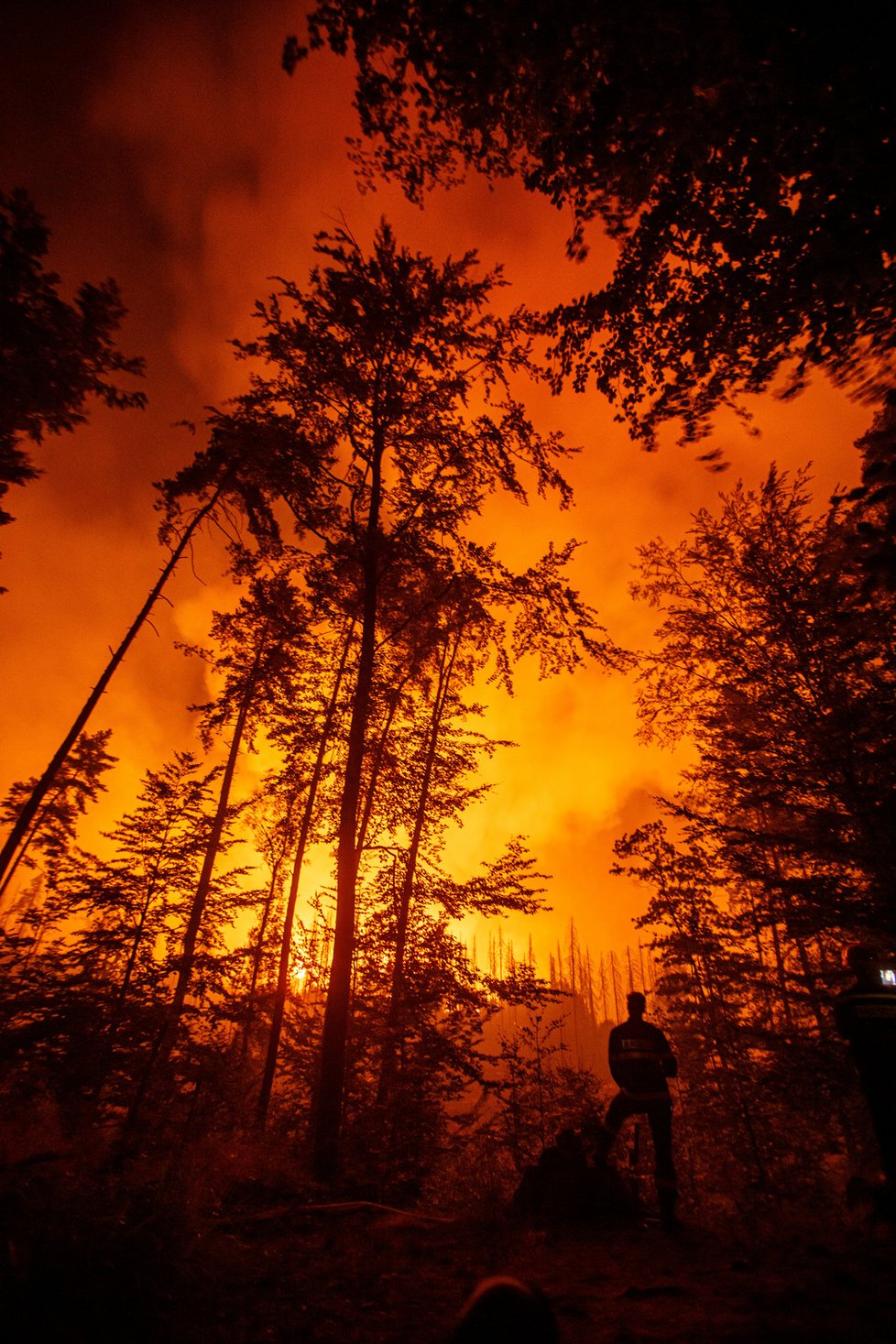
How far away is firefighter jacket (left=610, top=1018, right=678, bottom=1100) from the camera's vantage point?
5.30m

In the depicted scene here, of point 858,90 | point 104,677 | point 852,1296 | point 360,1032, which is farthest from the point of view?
point 360,1032

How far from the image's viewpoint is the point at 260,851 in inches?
788

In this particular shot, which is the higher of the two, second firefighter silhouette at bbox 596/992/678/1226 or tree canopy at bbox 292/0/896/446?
tree canopy at bbox 292/0/896/446

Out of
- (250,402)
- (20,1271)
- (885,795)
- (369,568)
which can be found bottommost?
(20,1271)

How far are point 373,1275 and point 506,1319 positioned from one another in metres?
2.77

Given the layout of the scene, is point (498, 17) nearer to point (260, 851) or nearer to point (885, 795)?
point (885, 795)

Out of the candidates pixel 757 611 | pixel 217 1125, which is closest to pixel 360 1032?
pixel 217 1125

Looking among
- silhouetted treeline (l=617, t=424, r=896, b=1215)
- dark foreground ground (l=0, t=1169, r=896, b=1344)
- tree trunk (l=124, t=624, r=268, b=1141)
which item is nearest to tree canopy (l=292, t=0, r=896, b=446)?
silhouetted treeline (l=617, t=424, r=896, b=1215)

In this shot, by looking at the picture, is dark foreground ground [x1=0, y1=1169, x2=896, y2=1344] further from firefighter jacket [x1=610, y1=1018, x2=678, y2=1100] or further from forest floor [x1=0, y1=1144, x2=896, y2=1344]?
firefighter jacket [x1=610, y1=1018, x2=678, y2=1100]

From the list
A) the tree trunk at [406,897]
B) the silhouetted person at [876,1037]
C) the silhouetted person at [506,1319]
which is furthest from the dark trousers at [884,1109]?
the tree trunk at [406,897]

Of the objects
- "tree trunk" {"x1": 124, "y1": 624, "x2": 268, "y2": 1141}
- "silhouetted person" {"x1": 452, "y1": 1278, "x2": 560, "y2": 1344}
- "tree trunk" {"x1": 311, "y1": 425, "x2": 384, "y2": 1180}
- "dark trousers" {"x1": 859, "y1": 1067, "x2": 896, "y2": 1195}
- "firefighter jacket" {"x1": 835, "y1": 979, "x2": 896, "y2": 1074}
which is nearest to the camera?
"silhouetted person" {"x1": 452, "y1": 1278, "x2": 560, "y2": 1344}

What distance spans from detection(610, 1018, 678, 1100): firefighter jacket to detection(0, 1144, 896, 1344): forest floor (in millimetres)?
1037

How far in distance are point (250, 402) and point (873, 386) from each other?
30.3 feet

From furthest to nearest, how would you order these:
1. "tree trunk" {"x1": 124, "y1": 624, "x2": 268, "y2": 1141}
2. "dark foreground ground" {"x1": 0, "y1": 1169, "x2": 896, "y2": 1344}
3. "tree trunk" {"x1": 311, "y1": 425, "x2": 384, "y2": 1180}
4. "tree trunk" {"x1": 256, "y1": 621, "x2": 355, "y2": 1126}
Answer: "tree trunk" {"x1": 256, "y1": 621, "x2": 355, "y2": 1126} → "tree trunk" {"x1": 124, "y1": 624, "x2": 268, "y2": 1141} → "tree trunk" {"x1": 311, "y1": 425, "x2": 384, "y2": 1180} → "dark foreground ground" {"x1": 0, "y1": 1169, "x2": 896, "y2": 1344}
